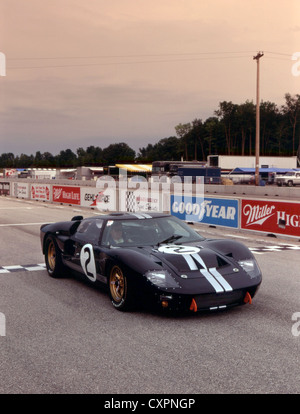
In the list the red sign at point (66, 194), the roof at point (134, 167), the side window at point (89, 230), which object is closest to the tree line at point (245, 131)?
the roof at point (134, 167)

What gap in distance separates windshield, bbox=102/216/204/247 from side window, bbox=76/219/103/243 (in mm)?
220

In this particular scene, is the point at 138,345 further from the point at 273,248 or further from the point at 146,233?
the point at 273,248

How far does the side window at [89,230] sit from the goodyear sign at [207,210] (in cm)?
867

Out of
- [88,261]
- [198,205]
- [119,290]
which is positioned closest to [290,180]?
[198,205]

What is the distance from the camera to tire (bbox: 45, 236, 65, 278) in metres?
8.68

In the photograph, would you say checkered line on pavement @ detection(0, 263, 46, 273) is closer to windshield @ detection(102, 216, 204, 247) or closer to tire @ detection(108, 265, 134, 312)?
windshield @ detection(102, 216, 204, 247)

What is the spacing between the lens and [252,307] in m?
6.82

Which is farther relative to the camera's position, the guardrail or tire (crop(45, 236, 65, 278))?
the guardrail

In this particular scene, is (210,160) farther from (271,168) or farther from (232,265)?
(232,265)

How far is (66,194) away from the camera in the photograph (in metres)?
28.2

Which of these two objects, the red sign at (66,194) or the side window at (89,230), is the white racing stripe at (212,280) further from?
the red sign at (66,194)

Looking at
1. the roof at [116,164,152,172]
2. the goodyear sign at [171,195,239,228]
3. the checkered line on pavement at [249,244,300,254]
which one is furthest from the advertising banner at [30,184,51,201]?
the roof at [116,164,152,172]

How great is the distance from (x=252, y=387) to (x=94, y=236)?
4.01m
